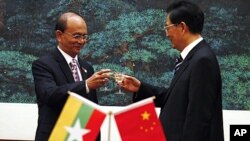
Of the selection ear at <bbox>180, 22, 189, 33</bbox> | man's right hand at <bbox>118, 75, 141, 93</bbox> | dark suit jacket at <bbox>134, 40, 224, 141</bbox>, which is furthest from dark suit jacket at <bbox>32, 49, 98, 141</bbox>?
ear at <bbox>180, 22, 189, 33</bbox>

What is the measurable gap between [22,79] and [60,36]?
1.79 m

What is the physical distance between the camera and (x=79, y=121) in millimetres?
1965

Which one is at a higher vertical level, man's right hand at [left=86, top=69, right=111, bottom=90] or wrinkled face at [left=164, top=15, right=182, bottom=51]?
wrinkled face at [left=164, top=15, right=182, bottom=51]

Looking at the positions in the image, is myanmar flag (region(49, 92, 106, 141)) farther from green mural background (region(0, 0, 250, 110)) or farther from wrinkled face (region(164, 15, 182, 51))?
green mural background (region(0, 0, 250, 110))

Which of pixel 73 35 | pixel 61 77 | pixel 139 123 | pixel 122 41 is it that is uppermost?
pixel 73 35

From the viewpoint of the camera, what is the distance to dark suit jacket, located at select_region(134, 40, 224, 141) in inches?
98.3

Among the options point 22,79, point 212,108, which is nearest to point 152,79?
point 22,79

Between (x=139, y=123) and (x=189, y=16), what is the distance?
0.90 metres

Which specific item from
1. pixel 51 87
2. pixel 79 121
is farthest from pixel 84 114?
pixel 51 87

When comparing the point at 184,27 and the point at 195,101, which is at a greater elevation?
the point at 184,27

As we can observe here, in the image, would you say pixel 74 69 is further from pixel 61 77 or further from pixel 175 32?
pixel 175 32

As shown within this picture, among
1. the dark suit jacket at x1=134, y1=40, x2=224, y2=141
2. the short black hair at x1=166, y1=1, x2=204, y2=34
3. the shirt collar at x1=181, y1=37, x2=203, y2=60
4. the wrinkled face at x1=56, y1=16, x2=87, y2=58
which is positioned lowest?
the dark suit jacket at x1=134, y1=40, x2=224, y2=141

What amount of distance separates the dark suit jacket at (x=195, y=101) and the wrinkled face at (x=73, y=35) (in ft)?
2.22

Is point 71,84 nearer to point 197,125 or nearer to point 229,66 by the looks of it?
point 197,125
